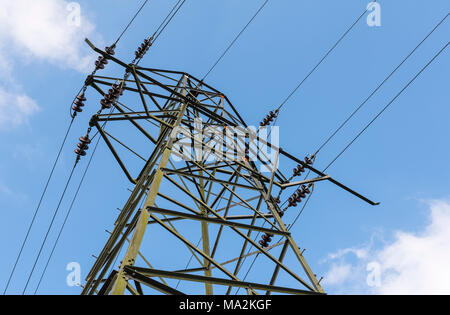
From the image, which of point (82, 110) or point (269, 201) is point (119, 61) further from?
point (269, 201)

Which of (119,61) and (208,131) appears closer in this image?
(119,61)

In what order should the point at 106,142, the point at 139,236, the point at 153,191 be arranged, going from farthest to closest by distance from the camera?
the point at 106,142
the point at 153,191
the point at 139,236

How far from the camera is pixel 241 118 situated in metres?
11.0

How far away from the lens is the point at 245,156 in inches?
354
